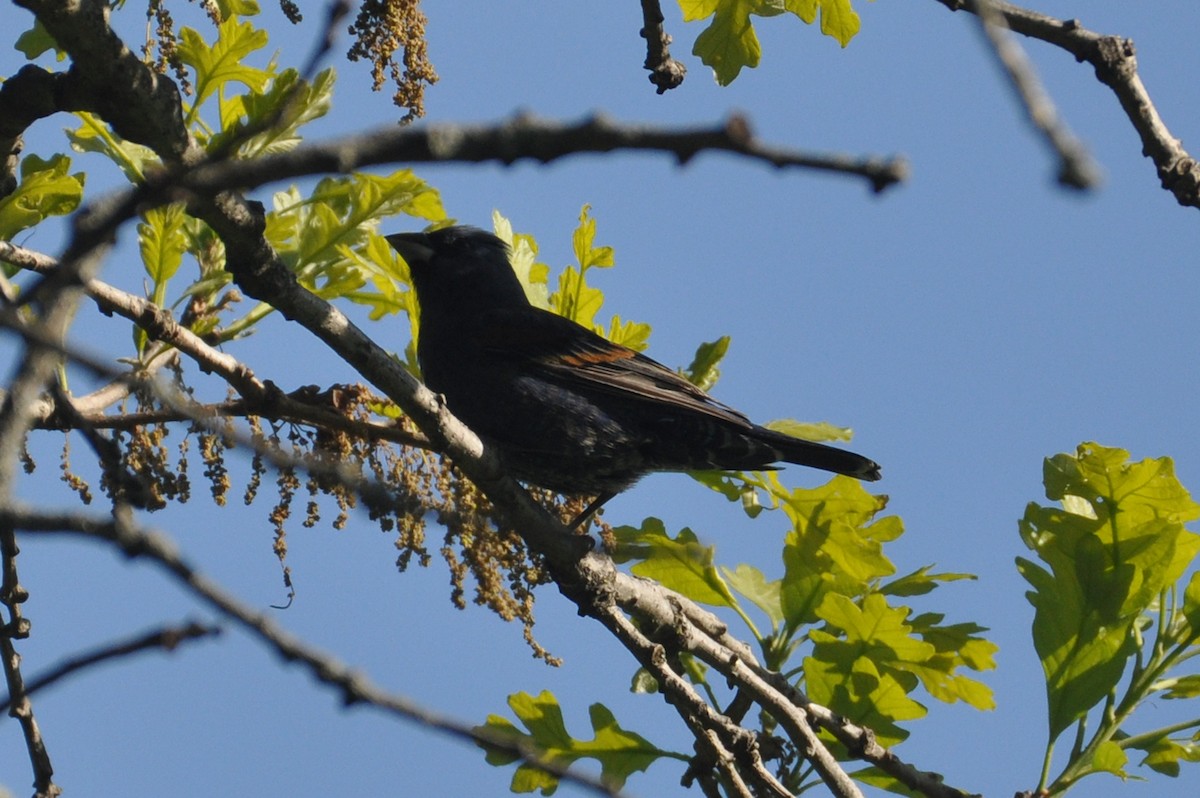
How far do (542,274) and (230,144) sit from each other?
3.94 meters

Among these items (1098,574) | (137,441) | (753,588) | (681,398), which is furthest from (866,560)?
(137,441)

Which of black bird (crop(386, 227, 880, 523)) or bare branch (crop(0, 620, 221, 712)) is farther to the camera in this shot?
black bird (crop(386, 227, 880, 523))

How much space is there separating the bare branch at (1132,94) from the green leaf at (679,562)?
80.3 inches

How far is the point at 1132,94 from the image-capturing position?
344 cm

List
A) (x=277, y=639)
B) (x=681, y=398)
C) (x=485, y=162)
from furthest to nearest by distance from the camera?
(x=681, y=398) < (x=277, y=639) < (x=485, y=162)

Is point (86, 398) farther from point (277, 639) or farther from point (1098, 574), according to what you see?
point (1098, 574)

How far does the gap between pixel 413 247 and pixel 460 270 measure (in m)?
0.29

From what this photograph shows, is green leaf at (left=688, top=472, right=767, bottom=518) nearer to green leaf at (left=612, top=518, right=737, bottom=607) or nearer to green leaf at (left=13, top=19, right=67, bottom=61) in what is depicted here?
green leaf at (left=612, top=518, right=737, bottom=607)

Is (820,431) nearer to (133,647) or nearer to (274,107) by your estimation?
(274,107)

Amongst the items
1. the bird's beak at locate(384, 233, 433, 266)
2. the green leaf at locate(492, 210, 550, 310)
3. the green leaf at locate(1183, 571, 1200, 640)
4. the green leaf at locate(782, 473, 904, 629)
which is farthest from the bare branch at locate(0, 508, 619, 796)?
the bird's beak at locate(384, 233, 433, 266)

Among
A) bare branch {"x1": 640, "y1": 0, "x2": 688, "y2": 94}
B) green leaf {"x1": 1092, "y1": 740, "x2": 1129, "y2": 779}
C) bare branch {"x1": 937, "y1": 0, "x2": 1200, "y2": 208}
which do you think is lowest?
green leaf {"x1": 1092, "y1": 740, "x2": 1129, "y2": 779}

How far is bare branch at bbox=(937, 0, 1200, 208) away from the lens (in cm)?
338

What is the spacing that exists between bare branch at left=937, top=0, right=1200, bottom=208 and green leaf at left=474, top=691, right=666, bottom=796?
245 centimetres

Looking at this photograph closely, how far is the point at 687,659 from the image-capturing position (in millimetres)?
4723
